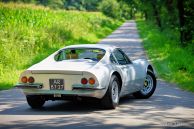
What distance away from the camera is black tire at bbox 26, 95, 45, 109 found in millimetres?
9914

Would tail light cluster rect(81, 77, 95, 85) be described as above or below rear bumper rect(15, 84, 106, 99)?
above

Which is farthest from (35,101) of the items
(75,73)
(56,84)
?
(75,73)

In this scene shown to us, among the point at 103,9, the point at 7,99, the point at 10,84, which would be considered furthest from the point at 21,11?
the point at 103,9

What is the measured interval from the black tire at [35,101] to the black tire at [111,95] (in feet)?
4.19

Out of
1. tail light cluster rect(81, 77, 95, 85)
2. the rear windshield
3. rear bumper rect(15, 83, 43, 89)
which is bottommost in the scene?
rear bumper rect(15, 83, 43, 89)

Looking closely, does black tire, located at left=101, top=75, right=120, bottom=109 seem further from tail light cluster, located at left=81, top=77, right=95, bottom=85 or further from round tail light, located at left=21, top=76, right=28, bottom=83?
round tail light, located at left=21, top=76, right=28, bottom=83

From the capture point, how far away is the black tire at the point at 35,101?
9.91 meters

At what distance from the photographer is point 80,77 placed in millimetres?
9344

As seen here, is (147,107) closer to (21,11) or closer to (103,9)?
(21,11)

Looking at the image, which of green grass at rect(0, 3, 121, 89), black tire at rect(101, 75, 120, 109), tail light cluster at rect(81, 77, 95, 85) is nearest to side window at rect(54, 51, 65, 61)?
black tire at rect(101, 75, 120, 109)

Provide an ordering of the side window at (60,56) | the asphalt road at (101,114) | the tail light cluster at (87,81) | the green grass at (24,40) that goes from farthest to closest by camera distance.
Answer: the green grass at (24,40) → the side window at (60,56) → the tail light cluster at (87,81) → the asphalt road at (101,114)

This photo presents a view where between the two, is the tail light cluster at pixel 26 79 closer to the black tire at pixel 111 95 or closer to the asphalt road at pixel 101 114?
the asphalt road at pixel 101 114

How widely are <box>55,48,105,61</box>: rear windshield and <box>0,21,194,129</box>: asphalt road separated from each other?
3.32ft

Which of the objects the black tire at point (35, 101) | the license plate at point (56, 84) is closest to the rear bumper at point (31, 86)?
the license plate at point (56, 84)
